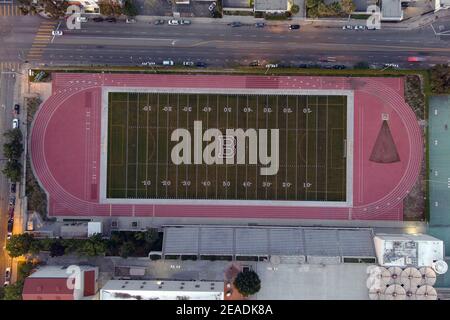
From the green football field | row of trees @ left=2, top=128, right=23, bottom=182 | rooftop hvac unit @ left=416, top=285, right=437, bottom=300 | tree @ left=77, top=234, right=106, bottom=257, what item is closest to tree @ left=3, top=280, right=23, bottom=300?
tree @ left=77, top=234, right=106, bottom=257

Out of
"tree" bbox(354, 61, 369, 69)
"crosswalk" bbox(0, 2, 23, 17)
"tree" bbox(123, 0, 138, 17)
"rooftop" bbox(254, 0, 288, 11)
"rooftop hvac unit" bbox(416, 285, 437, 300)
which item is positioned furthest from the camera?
"crosswalk" bbox(0, 2, 23, 17)

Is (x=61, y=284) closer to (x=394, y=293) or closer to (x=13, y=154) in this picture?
(x=13, y=154)

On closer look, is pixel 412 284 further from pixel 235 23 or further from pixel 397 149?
pixel 235 23

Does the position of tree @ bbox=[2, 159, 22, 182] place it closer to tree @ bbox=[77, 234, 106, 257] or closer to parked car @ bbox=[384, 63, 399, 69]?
tree @ bbox=[77, 234, 106, 257]

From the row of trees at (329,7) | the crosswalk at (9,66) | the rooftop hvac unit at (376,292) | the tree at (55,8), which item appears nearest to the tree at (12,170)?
the crosswalk at (9,66)

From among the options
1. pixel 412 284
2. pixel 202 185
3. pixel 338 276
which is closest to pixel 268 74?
pixel 202 185

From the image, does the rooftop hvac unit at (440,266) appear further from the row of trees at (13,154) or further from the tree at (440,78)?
the row of trees at (13,154)
